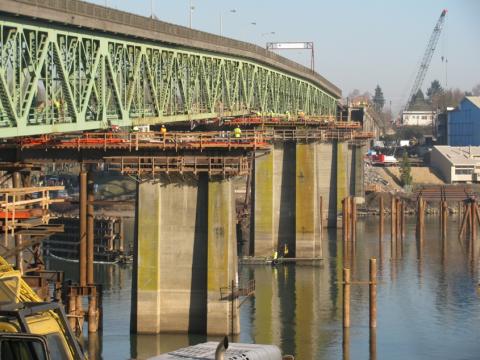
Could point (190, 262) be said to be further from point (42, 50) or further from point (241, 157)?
point (42, 50)

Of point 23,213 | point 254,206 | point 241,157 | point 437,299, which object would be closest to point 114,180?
point 254,206

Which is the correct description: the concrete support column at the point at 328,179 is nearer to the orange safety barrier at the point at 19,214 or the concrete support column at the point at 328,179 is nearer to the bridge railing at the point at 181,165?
the bridge railing at the point at 181,165

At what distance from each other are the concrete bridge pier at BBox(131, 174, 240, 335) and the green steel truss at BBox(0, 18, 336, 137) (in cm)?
498

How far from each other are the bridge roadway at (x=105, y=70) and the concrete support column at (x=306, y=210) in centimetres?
688

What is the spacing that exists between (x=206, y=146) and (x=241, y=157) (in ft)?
6.16

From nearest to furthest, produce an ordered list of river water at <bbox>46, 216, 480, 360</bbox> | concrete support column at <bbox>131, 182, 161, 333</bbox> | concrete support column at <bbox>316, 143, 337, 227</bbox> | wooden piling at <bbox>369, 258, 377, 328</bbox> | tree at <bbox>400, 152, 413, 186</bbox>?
river water at <bbox>46, 216, 480, 360</bbox>
concrete support column at <bbox>131, 182, 161, 333</bbox>
wooden piling at <bbox>369, 258, 377, 328</bbox>
concrete support column at <bbox>316, 143, 337, 227</bbox>
tree at <bbox>400, 152, 413, 186</bbox>

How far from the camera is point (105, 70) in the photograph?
57375 millimetres

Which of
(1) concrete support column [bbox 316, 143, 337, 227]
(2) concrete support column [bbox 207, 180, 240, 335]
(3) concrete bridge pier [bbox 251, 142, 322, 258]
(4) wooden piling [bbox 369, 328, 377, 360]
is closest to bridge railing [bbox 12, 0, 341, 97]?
(2) concrete support column [bbox 207, 180, 240, 335]

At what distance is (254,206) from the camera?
95.3 metres

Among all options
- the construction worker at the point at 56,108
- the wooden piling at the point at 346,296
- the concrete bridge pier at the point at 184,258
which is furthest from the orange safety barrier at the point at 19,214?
the wooden piling at the point at 346,296

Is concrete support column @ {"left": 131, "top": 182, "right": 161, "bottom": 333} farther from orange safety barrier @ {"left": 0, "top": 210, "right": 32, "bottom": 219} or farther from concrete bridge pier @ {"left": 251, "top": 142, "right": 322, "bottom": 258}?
concrete bridge pier @ {"left": 251, "top": 142, "right": 322, "bottom": 258}

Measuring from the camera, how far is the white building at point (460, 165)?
182m

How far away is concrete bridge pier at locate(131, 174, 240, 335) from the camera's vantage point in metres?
54.5

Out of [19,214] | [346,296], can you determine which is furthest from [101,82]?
[19,214]
